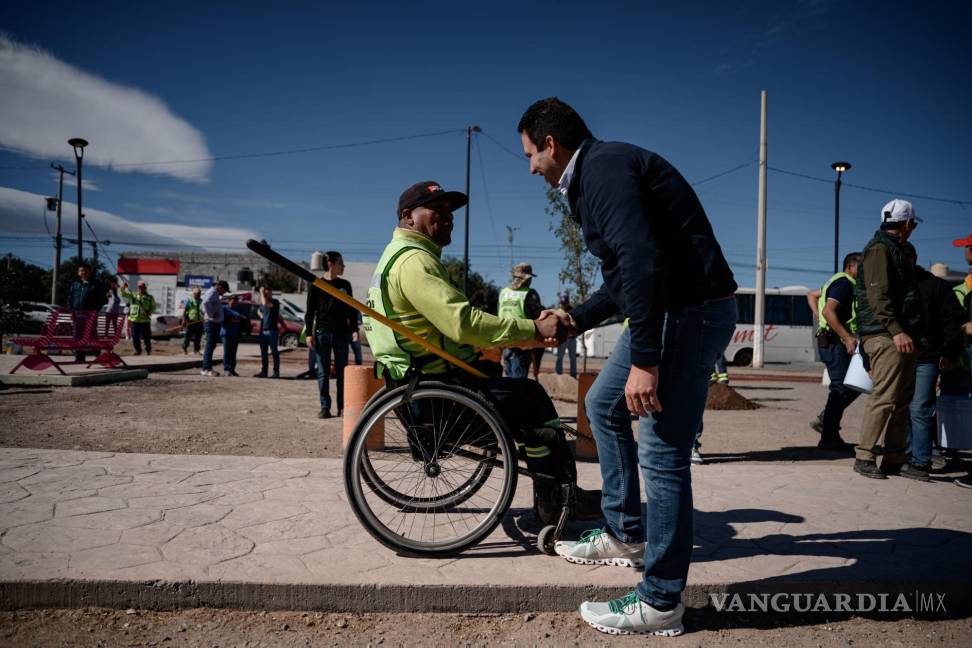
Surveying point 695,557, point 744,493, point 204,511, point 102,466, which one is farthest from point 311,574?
point 744,493

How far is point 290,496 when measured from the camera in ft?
11.5

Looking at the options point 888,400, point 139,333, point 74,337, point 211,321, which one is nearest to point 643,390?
point 888,400

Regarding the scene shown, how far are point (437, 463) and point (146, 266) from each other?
1771 inches

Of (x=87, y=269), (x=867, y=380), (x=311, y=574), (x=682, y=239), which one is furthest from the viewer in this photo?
(x=87, y=269)

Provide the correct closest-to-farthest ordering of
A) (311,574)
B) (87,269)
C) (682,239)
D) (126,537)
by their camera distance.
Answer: (682,239)
(311,574)
(126,537)
(87,269)

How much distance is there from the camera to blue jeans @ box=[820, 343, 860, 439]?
599cm

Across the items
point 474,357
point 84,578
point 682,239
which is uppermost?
point 682,239

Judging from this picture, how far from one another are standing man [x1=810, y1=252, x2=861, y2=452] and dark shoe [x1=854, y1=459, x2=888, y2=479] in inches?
51.9

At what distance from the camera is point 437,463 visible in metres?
2.88

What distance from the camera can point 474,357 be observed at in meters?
2.92

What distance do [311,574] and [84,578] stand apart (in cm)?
89

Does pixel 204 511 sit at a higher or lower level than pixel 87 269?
lower

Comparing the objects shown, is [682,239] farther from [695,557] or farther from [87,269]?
[87,269]

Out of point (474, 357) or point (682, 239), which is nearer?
point (682, 239)
